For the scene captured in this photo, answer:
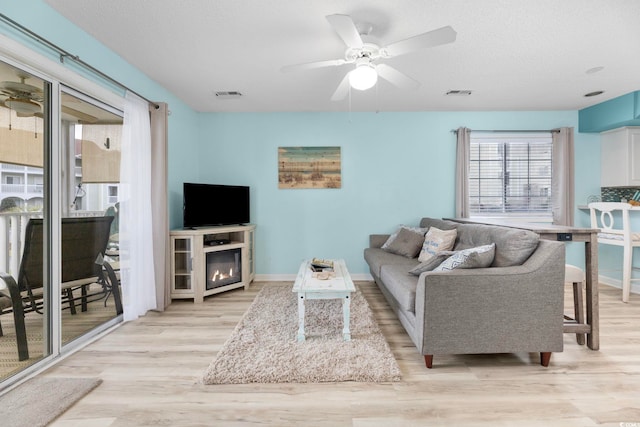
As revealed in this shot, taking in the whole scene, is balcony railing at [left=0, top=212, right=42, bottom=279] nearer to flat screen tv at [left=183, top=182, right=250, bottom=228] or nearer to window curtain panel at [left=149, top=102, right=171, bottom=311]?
window curtain panel at [left=149, top=102, right=171, bottom=311]

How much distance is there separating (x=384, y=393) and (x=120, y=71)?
3.39m

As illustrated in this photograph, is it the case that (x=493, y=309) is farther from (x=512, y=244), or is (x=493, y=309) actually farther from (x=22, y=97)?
(x=22, y=97)

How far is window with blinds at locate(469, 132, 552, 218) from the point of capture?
165 inches

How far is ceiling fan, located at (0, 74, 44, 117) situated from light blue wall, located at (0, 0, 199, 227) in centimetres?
27

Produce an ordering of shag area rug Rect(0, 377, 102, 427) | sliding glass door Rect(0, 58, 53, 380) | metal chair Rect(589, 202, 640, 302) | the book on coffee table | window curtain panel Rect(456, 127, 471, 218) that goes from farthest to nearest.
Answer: window curtain panel Rect(456, 127, 471, 218) → metal chair Rect(589, 202, 640, 302) → the book on coffee table → sliding glass door Rect(0, 58, 53, 380) → shag area rug Rect(0, 377, 102, 427)

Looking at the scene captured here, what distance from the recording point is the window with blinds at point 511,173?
4188mm

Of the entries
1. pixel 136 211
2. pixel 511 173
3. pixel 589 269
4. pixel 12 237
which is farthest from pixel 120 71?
pixel 511 173

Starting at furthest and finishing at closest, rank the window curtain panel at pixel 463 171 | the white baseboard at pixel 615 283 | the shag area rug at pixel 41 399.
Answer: the window curtain panel at pixel 463 171 → the white baseboard at pixel 615 283 → the shag area rug at pixel 41 399

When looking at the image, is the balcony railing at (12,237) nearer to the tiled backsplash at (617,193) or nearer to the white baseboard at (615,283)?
the white baseboard at (615,283)

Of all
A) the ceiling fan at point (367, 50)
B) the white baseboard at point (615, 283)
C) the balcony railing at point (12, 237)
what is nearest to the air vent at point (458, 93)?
the ceiling fan at point (367, 50)

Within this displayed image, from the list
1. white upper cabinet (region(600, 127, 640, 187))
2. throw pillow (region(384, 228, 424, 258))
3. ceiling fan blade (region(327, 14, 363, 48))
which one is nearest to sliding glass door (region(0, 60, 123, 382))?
ceiling fan blade (region(327, 14, 363, 48))

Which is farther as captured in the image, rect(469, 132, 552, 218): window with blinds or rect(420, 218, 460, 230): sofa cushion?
rect(469, 132, 552, 218): window with blinds

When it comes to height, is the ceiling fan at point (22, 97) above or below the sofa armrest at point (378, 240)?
above

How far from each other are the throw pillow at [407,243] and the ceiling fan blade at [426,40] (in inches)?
85.1
